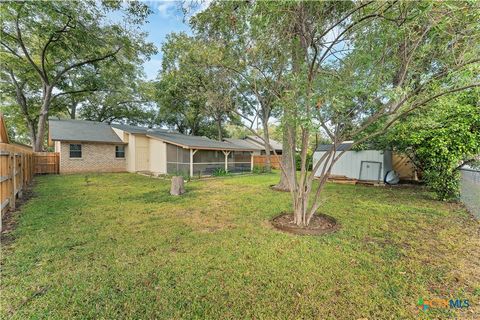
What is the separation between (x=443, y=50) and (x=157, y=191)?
9.07 m

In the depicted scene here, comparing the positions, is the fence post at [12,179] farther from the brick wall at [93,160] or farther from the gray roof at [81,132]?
the brick wall at [93,160]

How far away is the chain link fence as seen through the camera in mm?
5484

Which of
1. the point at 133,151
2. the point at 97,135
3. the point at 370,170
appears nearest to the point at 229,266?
the point at 370,170

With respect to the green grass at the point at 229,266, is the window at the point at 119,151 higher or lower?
higher

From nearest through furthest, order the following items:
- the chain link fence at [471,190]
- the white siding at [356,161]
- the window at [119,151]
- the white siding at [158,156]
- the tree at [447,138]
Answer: the chain link fence at [471,190] → the tree at [447,138] → the white siding at [356,161] → the white siding at [158,156] → the window at [119,151]

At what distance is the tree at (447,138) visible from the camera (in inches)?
240

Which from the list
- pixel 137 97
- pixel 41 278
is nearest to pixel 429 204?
pixel 41 278

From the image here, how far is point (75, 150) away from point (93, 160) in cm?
122

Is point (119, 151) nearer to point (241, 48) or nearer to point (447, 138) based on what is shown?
point (241, 48)

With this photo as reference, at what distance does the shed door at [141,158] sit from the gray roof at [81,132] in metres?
1.76

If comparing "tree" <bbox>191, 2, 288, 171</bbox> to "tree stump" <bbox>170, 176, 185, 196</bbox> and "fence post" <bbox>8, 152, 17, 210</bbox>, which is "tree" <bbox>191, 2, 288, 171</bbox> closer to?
"tree stump" <bbox>170, 176, 185, 196</bbox>

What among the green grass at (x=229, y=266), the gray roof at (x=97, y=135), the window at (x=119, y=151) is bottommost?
the green grass at (x=229, y=266)

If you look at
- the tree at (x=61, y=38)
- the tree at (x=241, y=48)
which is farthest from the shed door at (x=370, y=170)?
the tree at (x=61, y=38)

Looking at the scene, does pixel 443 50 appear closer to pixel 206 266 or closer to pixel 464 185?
pixel 464 185
